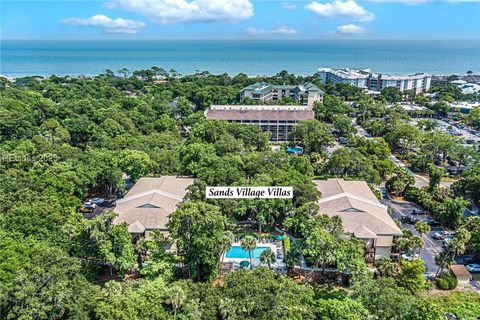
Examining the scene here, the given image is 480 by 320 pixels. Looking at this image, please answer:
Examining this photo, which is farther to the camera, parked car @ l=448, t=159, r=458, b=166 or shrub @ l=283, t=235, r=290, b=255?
parked car @ l=448, t=159, r=458, b=166

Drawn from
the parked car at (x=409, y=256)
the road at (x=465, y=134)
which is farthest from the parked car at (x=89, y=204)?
the road at (x=465, y=134)

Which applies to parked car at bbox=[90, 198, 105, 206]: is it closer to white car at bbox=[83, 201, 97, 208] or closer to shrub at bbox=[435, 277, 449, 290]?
white car at bbox=[83, 201, 97, 208]

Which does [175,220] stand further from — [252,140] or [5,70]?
[5,70]

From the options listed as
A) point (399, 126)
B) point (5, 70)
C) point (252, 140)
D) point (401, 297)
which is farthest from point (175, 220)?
point (5, 70)

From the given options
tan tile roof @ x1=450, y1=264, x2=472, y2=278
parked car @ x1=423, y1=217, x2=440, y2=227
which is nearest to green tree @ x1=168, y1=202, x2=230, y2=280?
tan tile roof @ x1=450, y1=264, x2=472, y2=278

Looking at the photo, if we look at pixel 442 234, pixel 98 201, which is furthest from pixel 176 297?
pixel 442 234

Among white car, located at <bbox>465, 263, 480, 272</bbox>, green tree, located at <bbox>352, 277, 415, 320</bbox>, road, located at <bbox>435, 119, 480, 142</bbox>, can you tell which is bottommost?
white car, located at <bbox>465, 263, 480, 272</bbox>

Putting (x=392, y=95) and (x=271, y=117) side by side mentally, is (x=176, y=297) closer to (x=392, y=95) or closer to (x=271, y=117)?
(x=271, y=117)

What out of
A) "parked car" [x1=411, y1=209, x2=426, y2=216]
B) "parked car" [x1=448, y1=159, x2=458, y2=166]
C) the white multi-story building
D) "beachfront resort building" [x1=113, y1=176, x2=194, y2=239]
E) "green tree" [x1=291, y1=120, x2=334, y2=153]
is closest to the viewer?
"beachfront resort building" [x1=113, y1=176, x2=194, y2=239]
